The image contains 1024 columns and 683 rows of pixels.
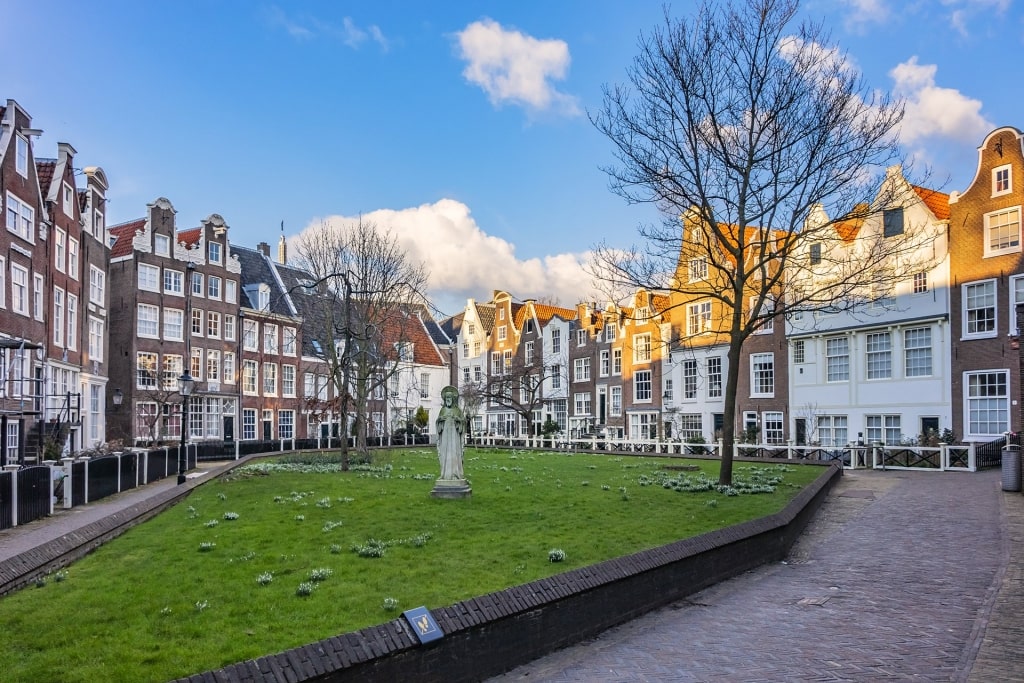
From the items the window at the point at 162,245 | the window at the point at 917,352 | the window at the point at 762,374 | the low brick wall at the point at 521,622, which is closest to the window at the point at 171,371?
the window at the point at 162,245

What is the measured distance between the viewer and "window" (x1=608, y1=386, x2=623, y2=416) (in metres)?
56.2

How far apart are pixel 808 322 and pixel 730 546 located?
31.9 metres

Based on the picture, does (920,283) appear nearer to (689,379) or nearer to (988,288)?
(988,288)

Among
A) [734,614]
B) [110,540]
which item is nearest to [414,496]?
[110,540]

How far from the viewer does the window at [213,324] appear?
52472mm

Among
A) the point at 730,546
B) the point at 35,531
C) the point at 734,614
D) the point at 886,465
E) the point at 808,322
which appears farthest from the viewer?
the point at 808,322

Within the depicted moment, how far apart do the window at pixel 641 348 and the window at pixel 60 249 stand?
118 ft

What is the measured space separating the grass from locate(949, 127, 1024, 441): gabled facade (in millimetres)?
17733

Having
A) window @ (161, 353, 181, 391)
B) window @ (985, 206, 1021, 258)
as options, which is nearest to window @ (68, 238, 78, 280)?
window @ (161, 353, 181, 391)

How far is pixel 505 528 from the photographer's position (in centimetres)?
1366

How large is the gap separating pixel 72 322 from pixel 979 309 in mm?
42733

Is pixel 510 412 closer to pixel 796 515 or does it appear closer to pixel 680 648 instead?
pixel 796 515

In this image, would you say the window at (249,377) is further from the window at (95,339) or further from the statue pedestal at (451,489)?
the statue pedestal at (451,489)

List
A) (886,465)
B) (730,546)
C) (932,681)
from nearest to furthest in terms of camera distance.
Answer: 1. (932,681)
2. (730,546)
3. (886,465)
